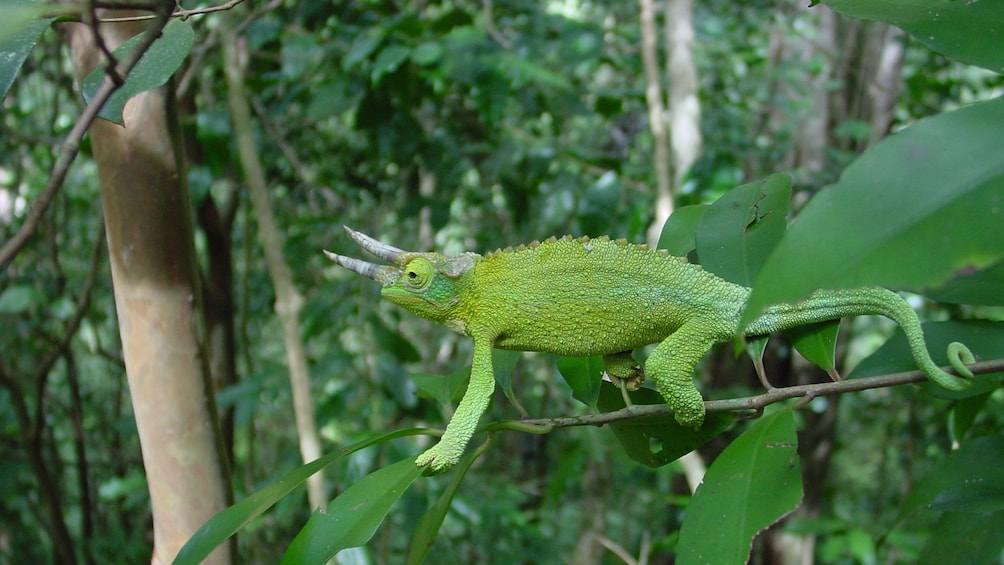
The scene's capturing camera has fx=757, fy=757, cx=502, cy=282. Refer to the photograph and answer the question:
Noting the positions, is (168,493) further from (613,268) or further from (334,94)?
(334,94)

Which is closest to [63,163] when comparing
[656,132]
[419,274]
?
[419,274]

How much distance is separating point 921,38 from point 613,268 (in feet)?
1.44

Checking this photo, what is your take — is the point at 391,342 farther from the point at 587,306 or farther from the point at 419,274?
the point at 587,306

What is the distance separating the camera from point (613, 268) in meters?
1.02

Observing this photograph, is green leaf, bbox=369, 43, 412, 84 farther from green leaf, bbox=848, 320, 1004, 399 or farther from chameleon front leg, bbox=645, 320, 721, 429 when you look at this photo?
green leaf, bbox=848, 320, 1004, 399

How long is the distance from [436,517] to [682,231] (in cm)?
52

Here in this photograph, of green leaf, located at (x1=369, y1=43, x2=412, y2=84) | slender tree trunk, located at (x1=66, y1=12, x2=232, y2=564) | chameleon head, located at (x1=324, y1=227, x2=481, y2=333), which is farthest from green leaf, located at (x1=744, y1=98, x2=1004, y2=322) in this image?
green leaf, located at (x1=369, y1=43, x2=412, y2=84)

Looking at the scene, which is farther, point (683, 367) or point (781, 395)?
point (683, 367)

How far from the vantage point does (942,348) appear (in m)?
0.87

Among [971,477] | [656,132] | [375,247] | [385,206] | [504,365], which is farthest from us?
[385,206]

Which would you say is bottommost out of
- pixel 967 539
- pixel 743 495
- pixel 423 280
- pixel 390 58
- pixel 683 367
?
pixel 967 539

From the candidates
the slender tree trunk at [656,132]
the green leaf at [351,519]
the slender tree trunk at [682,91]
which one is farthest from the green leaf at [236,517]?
the slender tree trunk at [682,91]

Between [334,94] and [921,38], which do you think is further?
[334,94]

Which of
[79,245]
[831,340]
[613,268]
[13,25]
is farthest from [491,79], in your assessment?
[79,245]
